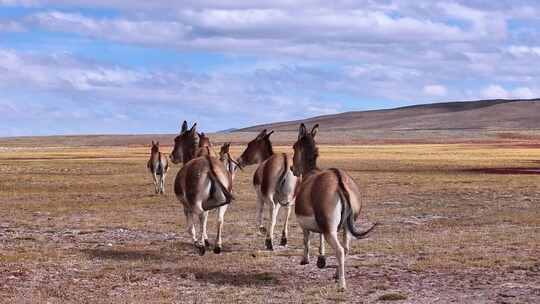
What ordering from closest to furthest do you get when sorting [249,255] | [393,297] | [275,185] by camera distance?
[393,297]
[249,255]
[275,185]

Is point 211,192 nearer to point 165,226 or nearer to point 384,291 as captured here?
point 384,291

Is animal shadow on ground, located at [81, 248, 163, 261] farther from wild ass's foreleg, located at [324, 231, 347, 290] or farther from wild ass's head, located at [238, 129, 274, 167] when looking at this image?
wild ass's foreleg, located at [324, 231, 347, 290]

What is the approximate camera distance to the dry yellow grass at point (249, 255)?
13.3 m

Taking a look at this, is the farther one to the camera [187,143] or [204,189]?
[187,143]

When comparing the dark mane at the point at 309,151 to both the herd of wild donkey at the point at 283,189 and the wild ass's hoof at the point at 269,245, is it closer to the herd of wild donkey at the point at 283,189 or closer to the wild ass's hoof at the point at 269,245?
the herd of wild donkey at the point at 283,189

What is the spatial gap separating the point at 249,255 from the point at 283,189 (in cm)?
166

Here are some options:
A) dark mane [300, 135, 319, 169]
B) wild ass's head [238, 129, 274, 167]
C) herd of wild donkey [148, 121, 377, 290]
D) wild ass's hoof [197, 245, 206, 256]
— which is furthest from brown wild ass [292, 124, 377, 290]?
wild ass's head [238, 129, 274, 167]

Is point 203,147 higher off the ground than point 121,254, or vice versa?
point 203,147

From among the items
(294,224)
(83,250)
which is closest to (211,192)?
(83,250)

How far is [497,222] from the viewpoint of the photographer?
23344 mm

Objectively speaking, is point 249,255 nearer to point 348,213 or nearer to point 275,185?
point 275,185

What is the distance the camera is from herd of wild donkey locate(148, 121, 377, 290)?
43.8 feet

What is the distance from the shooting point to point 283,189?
18.0 m

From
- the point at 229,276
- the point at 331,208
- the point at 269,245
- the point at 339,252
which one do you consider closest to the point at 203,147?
the point at 269,245
